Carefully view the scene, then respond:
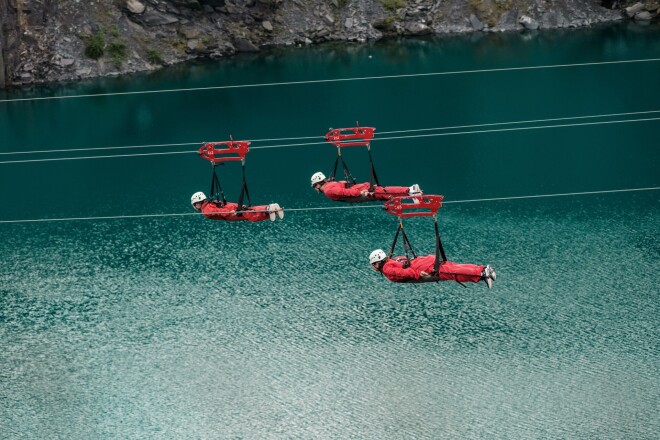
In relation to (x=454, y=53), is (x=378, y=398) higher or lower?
lower

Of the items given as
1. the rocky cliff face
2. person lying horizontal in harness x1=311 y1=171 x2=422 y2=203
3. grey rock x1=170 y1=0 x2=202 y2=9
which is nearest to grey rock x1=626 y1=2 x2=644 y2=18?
the rocky cliff face

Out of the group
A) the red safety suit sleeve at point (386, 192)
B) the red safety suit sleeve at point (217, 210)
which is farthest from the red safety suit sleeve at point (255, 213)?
the red safety suit sleeve at point (386, 192)

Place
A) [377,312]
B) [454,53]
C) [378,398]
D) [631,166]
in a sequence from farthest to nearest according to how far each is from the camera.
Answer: [454,53], [631,166], [377,312], [378,398]

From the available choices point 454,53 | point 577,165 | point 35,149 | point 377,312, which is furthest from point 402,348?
point 454,53

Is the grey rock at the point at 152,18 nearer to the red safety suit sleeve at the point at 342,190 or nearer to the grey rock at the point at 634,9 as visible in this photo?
the grey rock at the point at 634,9

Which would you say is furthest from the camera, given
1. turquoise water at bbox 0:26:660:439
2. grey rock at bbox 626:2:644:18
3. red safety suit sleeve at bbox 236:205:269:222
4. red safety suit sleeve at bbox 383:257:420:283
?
grey rock at bbox 626:2:644:18

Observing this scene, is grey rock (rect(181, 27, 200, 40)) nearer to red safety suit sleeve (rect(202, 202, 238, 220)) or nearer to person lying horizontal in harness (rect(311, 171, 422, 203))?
red safety suit sleeve (rect(202, 202, 238, 220))

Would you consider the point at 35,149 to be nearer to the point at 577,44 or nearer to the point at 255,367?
the point at 255,367
